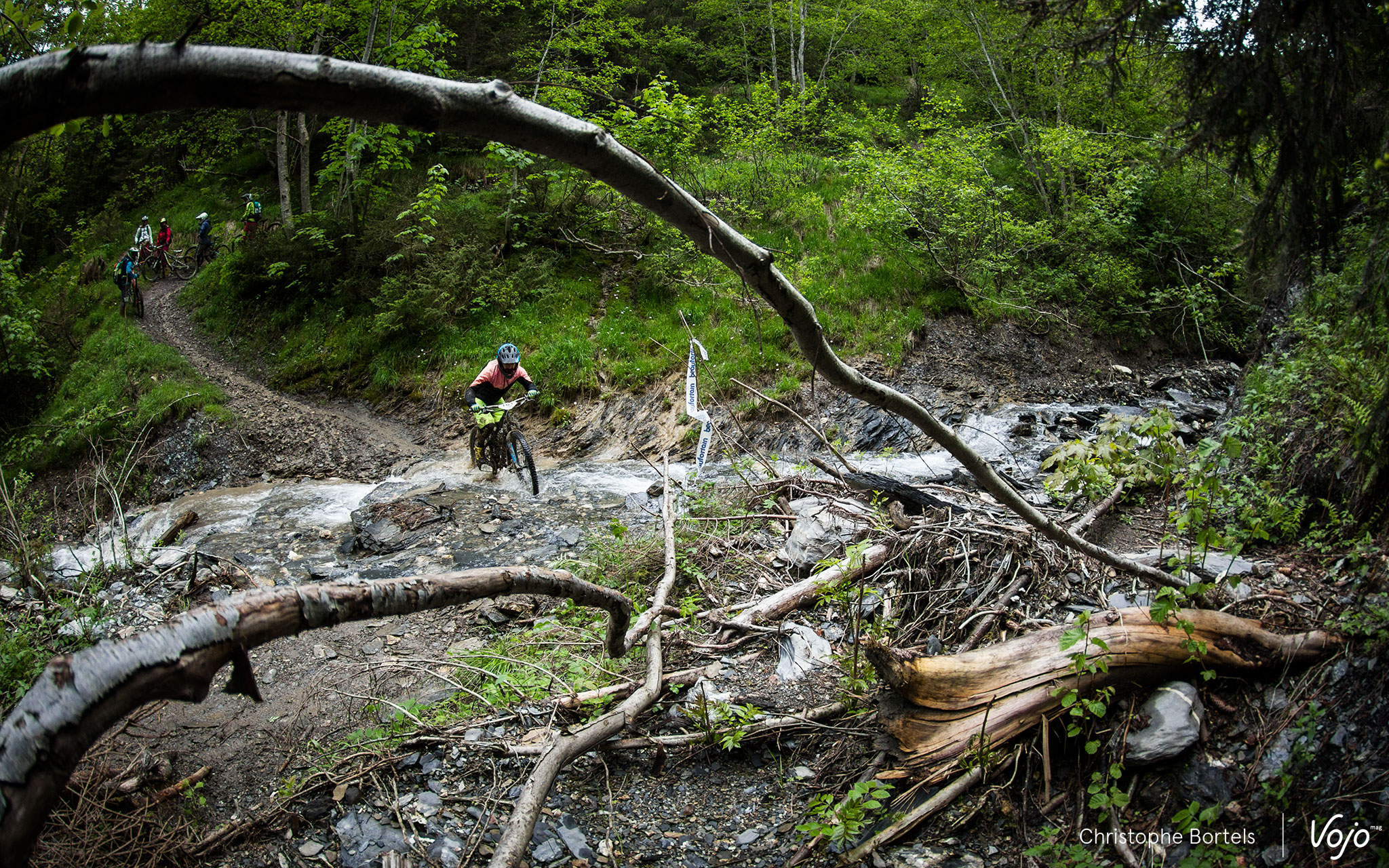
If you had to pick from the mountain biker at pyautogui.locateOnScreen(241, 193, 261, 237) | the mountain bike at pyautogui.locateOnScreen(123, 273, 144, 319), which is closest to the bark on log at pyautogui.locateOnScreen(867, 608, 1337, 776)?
the mountain biker at pyautogui.locateOnScreen(241, 193, 261, 237)

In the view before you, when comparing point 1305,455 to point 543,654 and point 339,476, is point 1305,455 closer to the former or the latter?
point 543,654

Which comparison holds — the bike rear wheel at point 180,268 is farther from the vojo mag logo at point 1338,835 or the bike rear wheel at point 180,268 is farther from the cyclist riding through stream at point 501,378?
the vojo mag logo at point 1338,835

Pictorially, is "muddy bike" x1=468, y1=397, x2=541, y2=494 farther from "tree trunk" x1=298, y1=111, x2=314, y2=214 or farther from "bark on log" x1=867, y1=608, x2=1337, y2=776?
"tree trunk" x1=298, y1=111, x2=314, y2=214

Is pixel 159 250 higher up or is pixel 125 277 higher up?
pixel 159 250

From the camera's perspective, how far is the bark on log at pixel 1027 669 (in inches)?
122

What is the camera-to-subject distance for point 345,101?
59.6 inches

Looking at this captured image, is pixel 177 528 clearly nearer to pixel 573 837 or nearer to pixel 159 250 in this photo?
pixel 573 837

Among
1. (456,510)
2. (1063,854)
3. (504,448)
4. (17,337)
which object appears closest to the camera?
(1063,854)

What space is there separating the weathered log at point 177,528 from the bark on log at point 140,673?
8.29 meters

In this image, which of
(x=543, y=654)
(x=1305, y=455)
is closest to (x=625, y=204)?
(x=543, y=654)

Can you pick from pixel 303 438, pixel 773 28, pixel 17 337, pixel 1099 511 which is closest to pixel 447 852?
pixel 1099 511

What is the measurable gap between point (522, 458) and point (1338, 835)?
9.42m

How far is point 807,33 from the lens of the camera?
19.6m

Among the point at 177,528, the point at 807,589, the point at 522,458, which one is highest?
the point at 807,589
